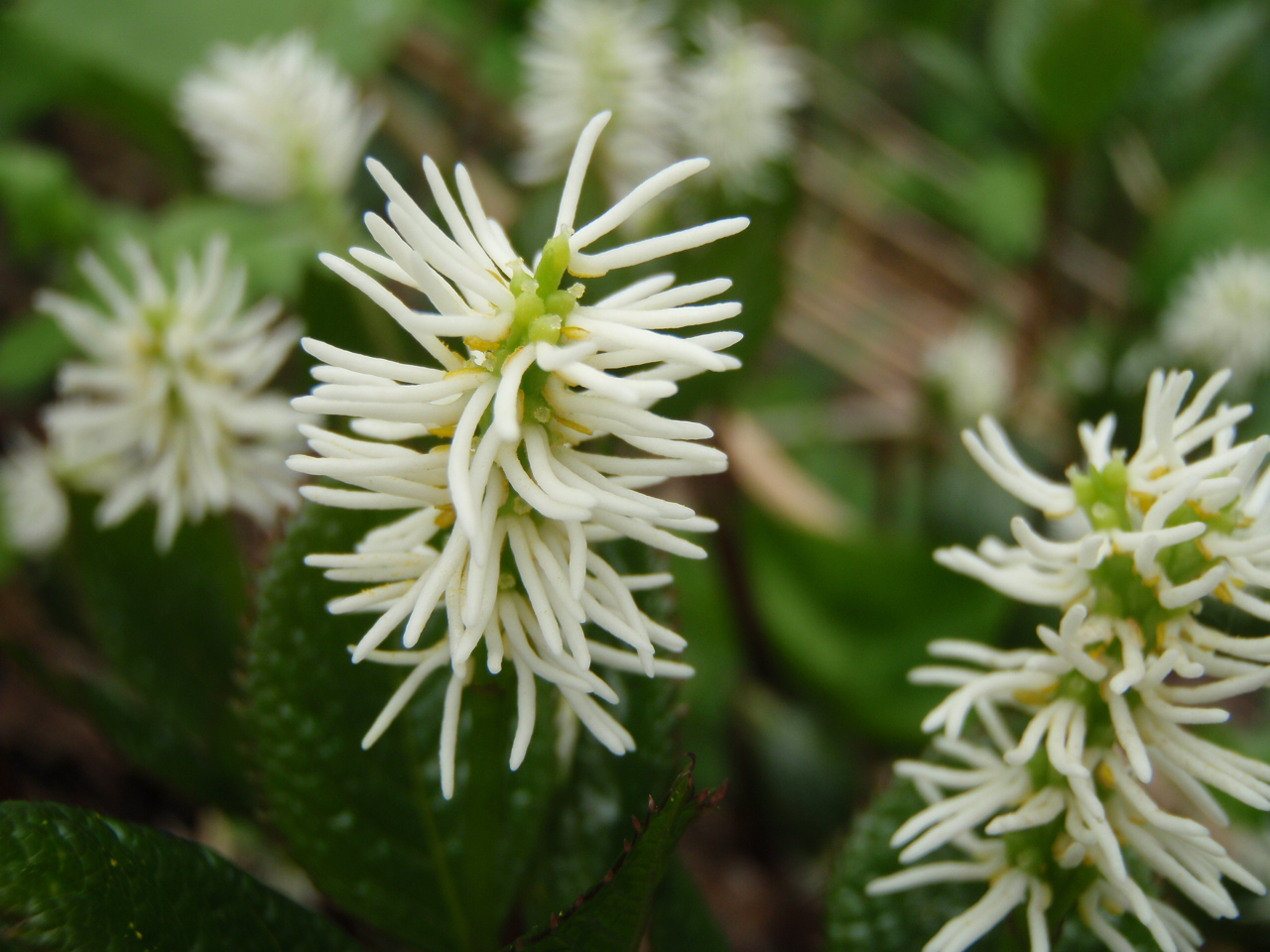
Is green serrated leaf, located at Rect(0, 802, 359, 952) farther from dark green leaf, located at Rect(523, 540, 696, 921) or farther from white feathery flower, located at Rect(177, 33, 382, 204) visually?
white feathery flower, located at Rect(177, 33, 382, 204)

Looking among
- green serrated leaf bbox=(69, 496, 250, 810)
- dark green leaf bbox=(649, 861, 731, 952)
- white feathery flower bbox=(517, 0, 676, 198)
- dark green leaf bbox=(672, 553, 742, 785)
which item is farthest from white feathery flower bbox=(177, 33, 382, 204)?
dark green leaf bbox=(649, 861, 731, 952)

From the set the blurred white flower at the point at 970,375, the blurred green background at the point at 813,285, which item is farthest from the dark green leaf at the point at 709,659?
the blurred white flower at the point at 970,375

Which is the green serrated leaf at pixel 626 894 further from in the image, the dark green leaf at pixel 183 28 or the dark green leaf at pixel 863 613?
the dark green leaf at pixel 183 28

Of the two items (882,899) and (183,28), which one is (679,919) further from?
(183,28)

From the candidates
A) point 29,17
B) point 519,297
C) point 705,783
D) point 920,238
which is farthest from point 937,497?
point 29,17

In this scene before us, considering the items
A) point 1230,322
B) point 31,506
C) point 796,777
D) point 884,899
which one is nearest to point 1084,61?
point 1230,322
